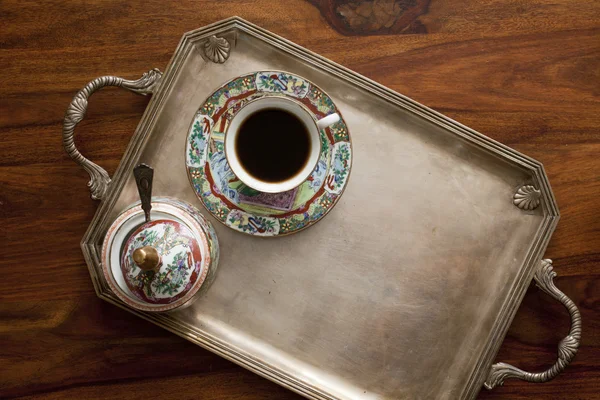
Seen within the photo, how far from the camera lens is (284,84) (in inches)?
40.4

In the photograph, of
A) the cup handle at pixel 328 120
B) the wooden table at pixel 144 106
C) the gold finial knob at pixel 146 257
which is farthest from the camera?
the wooden table at pixel 144 106

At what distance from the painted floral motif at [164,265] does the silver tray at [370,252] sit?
141 millimetres

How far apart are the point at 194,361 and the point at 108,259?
34 centimetres

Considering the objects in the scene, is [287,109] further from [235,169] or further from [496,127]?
[496,127]

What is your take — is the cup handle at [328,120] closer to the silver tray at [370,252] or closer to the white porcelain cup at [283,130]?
the white porcelain cup at [283,130]

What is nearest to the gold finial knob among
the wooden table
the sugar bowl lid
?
the sugar bowl lid

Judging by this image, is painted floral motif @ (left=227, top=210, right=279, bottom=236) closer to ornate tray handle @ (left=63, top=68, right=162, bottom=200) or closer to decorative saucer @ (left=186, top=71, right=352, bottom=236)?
decorative saucer @ (left=186, top=71, right=352, bottom=236)

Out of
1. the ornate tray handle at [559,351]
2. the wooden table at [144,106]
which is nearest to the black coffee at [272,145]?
the wooden table at [144,106]

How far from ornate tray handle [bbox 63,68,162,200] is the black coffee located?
0.26 m

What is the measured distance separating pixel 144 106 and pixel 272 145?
34cm

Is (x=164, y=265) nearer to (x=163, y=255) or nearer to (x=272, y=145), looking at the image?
(x=163, y=255)

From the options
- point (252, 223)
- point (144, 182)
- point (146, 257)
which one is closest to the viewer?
point (146, 257)

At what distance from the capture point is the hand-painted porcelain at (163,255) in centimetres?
91

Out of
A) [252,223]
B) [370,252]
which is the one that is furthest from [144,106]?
[370,252]
